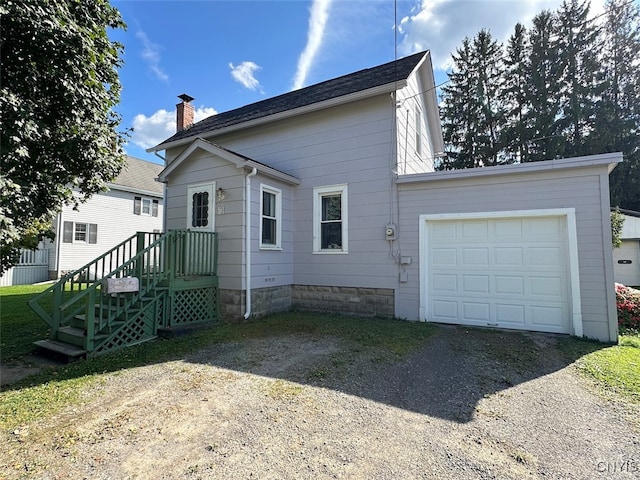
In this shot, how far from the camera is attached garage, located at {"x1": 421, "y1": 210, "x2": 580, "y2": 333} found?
5.94 m

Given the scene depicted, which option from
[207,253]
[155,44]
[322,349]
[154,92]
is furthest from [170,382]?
[154,92]

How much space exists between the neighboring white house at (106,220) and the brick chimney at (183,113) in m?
4.39

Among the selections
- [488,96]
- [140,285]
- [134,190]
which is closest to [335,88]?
[140,285]

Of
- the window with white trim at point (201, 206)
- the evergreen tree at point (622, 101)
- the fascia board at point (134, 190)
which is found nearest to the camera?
the window with white trim at point (201, 206)

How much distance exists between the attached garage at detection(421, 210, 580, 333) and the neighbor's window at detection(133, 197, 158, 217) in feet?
58.1

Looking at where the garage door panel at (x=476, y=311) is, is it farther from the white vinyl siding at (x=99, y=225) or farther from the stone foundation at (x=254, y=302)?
the white vinyl siding at (x=99, y=225)

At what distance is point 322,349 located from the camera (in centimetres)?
504

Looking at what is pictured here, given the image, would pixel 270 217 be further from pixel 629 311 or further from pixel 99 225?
pixel 99 225

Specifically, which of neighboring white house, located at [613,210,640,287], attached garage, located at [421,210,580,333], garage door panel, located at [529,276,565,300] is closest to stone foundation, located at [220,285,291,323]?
attached garage, located at [421,210,580,333]

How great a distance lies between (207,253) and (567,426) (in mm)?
6312

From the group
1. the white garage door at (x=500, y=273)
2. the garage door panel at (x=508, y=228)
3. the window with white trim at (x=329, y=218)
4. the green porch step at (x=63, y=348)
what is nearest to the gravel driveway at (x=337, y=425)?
the green porch step at (x=63, y=348)

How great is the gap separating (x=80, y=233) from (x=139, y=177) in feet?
16.4

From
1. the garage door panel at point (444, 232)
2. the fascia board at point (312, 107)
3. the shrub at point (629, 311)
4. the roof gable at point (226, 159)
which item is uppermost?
the fascia board at point (312, 107)

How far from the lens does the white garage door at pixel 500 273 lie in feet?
19.6
